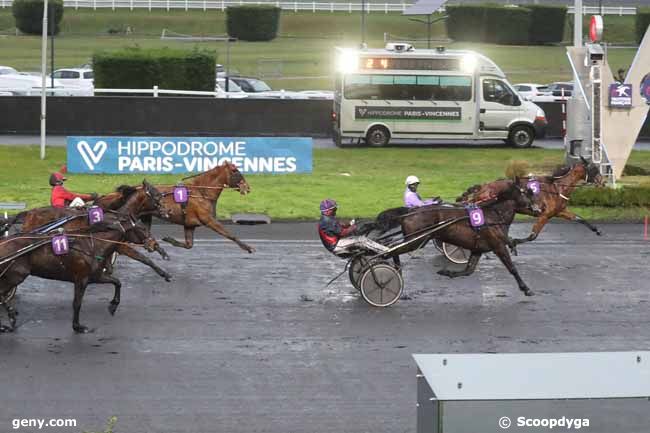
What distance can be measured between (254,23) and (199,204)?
47034 millimetres

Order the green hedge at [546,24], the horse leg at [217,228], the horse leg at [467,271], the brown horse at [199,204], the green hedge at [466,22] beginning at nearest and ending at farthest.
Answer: the horse leg at [467,271], the brown horse at [199,204], the horse leg at [217,228], the green hedge at [546,24], the green hedge at [466,22]

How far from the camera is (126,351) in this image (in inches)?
499

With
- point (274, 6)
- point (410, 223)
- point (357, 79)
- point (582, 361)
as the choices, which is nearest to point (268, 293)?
point (410, 223)

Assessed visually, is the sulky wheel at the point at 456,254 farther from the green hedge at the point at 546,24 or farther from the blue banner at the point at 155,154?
the green hedge at the point at 546,24

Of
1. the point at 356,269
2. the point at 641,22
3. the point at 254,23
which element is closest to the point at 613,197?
the point at 356,269

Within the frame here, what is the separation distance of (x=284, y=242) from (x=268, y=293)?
4028 millimetres

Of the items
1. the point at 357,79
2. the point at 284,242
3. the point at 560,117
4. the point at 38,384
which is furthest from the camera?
the point at 560,117

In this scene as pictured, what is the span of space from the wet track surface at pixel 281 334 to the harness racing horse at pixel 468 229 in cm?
50

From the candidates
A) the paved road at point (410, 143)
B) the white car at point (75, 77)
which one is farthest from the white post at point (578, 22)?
the white car at point (75, 77)

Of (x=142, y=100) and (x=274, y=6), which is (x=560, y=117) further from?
(x=274, y=6)

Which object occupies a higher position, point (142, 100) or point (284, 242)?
point (142, 100)

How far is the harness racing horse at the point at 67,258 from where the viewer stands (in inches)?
510

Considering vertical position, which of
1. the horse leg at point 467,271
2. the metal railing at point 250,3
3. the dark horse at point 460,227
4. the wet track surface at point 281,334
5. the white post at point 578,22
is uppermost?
the metal railing at point 250,3

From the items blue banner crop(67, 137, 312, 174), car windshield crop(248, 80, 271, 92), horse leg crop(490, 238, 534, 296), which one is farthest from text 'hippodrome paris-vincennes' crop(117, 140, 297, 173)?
car windshield crop(248, 80, 271, 92)
